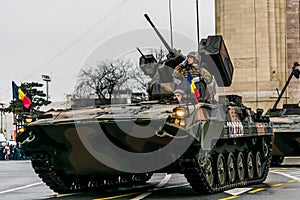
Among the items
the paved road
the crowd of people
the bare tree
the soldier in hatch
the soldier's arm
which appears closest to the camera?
the paved road

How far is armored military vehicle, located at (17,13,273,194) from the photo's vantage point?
1714 cm

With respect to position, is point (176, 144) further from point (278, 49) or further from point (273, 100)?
point (278, 49)

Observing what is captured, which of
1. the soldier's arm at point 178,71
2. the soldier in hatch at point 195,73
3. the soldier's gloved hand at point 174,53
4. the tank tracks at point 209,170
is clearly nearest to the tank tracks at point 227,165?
the tank tracks at point 209,170

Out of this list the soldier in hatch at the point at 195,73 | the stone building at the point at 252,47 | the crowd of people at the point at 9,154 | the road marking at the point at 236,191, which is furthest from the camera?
the crowd of people at the point at 9,154

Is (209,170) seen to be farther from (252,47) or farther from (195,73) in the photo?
(252,47)

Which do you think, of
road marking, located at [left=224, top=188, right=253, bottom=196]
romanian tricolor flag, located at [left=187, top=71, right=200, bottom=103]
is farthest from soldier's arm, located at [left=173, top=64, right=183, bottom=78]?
road marking, located at [left=224, top=188, right=253, bottom=196]

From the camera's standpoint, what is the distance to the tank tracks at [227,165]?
17297 mm

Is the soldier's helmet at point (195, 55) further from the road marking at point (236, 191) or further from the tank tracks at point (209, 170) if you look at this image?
the road marking at point (236, 191)

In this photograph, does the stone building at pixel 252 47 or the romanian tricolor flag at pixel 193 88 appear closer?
the romanian tricolor flag at pixel 193 88

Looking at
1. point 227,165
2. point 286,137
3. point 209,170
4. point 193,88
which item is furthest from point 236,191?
point 286,137

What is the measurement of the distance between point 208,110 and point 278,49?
34116mm

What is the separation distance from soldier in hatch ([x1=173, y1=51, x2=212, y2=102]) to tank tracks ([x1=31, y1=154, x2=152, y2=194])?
8.55ft

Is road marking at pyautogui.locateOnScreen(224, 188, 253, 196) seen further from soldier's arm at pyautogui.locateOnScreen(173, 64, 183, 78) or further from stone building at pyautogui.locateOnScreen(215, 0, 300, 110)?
stone building at pyautogui.locateOnScreen(215, 0, 300, 110)

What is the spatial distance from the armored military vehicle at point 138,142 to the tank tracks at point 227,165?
0.06ft
